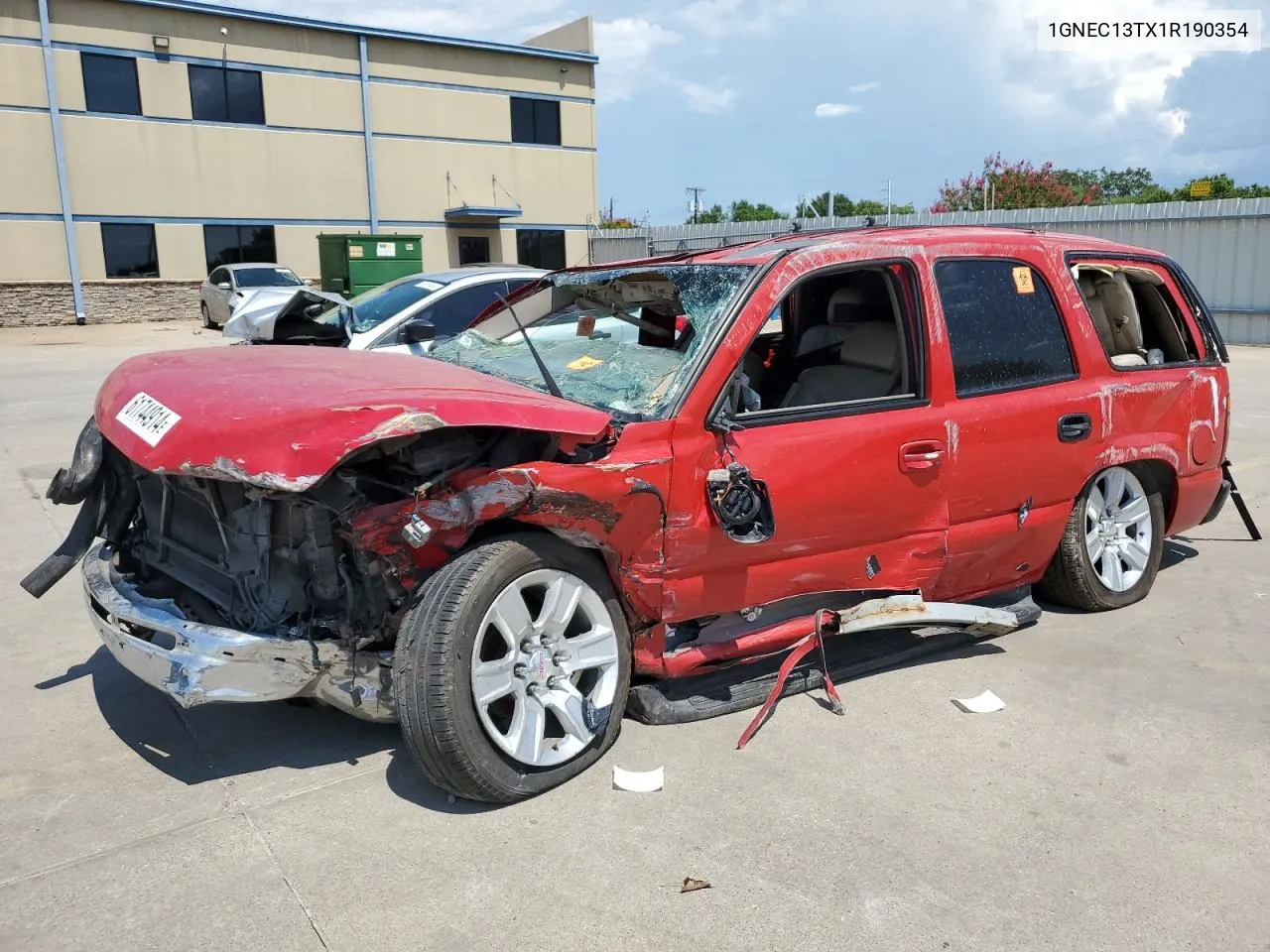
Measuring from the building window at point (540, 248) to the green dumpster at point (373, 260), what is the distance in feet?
35.0

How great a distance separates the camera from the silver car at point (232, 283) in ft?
75.0

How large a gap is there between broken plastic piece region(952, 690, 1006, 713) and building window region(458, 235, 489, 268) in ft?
91.2

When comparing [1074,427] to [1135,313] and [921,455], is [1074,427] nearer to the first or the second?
[921,455]

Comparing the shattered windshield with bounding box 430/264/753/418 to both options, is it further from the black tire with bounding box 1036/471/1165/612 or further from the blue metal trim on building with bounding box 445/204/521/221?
the blue metal trim on building with bounding box 445/204/521/221

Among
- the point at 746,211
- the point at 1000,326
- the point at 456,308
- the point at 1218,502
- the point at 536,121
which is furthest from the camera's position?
the point at 746,211

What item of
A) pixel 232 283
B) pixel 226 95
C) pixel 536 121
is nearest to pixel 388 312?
pixel 232 283

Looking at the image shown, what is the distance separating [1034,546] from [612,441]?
2187 millimetres

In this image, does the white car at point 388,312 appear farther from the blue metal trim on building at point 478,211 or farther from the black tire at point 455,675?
the blue metal trim on building at point 478,211

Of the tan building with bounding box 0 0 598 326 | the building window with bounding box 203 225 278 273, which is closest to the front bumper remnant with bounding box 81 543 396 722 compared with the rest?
the tan building with bounding box 0 0 598 326

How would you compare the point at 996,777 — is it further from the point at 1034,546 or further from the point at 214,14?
the point at 214,14

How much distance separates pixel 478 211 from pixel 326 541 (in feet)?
89.4

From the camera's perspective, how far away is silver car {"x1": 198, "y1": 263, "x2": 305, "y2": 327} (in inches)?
900

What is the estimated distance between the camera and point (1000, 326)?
4.32m

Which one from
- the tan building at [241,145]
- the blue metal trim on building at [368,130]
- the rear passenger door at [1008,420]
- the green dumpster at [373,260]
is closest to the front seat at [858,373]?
the rear passenger door at [1008,420]
